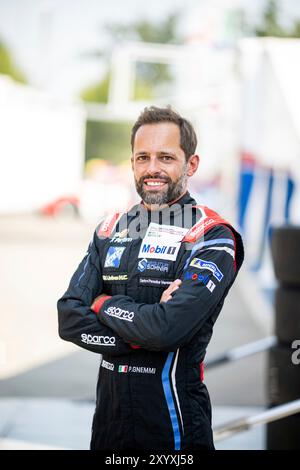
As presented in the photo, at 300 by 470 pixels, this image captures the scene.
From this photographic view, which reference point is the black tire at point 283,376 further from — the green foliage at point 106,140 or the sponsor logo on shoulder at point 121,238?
the green foliage at point 106,140

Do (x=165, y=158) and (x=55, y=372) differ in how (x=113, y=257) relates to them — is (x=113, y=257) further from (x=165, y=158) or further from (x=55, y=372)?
(x=55, y=372)

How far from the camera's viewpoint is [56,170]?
111ft

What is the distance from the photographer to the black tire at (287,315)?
4043mm

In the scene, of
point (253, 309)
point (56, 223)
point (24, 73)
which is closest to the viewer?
point (253, 309)

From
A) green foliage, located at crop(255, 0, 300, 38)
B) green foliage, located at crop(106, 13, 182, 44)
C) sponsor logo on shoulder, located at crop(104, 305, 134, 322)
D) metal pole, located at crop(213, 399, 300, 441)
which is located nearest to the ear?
sponsor logo on shoulder, located at crop(104, 305, 134, 322)

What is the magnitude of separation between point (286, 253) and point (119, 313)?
182 centimetres

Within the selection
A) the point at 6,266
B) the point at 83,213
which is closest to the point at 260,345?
the point at 6,266

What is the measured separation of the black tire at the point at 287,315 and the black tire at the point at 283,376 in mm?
64

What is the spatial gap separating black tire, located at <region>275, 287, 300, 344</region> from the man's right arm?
1.70m

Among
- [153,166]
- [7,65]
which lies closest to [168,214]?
[153,166]

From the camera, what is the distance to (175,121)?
8.57ft

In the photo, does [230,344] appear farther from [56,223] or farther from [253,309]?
[56,223]

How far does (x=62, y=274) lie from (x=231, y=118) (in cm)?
413

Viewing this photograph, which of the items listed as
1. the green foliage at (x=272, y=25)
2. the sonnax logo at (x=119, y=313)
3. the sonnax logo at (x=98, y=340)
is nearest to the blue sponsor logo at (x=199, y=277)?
the sonnax logo at (x=119, y=313)
